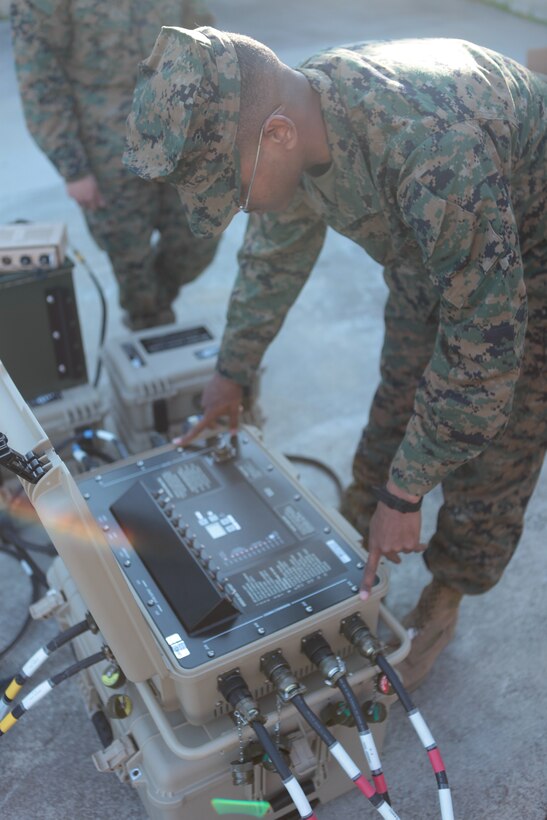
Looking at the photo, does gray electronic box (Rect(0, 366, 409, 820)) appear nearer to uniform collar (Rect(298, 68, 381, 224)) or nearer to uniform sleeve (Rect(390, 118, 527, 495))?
uniform sleeve (Rect(390, 118, 527, 495))

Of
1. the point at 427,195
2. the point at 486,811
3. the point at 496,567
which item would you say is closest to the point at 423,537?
the point at 496,567

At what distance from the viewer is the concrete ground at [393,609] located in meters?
1.61

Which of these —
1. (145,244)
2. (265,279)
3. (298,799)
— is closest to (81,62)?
(145,244)

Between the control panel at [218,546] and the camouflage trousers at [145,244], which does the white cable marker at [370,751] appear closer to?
the control panel at [218,546]

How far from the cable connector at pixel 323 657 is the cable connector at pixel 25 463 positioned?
57 cm

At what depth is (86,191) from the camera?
250cm

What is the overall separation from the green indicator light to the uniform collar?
1085 mm

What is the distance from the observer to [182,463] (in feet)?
5.43

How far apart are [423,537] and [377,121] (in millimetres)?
1341

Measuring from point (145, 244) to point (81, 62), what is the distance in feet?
1.99

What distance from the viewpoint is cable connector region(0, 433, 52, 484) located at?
39.0 inches

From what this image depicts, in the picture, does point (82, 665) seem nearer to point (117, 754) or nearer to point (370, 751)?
point (117, 754)

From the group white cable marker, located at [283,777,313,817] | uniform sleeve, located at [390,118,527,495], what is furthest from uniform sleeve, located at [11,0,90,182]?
white cable marker, located at [283,777,313,817]

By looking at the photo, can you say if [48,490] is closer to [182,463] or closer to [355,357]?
[182,463]
